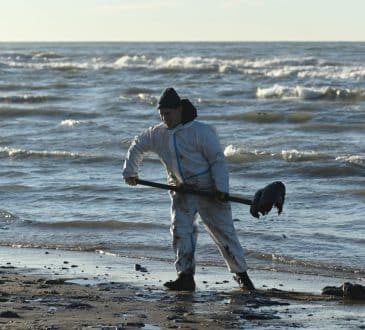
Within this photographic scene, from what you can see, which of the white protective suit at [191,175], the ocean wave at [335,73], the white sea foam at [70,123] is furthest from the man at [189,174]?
the ocean wave at [335,73]

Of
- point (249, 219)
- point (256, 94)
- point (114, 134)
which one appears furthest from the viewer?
point (256, 94)

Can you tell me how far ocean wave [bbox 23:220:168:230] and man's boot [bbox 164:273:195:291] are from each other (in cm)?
331

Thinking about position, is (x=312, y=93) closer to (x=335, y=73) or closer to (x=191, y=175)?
(x=335, y=73)

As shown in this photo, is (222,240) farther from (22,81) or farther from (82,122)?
(22,81)

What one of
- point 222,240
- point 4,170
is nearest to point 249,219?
point 222,240

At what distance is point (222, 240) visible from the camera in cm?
852

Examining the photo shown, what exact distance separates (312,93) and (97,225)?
20.4 m

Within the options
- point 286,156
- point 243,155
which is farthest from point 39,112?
point 286,156

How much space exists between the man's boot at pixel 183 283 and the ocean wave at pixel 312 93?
23.1 meters

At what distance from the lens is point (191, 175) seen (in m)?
8.34

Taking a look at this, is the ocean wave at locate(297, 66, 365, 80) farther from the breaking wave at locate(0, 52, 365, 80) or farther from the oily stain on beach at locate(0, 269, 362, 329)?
the oily stain on beach at locate(0, 269, 362, 329)

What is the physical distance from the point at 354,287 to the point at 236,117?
1787 centimetres

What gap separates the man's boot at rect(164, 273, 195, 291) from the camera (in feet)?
27.5

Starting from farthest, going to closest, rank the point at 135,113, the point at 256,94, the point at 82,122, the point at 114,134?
the point at 256,94, the point at 135,113, the point at 82,122, the point at 114,134
